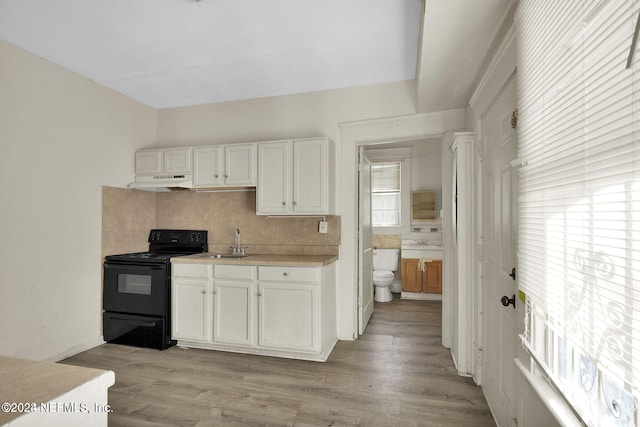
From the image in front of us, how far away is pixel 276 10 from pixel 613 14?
191cm

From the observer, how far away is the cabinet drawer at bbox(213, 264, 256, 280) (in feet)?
9.82

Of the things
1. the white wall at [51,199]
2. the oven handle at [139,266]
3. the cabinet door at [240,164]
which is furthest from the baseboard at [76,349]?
the cabinet door at [240,164]

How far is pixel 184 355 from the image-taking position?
302 cm

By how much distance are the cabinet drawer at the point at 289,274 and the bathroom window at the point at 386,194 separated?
3.00 metres

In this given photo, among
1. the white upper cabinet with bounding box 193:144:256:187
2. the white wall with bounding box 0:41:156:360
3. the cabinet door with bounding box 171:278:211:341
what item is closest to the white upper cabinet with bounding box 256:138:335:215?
the white upper cabinet with bounding box 193:144:256:187

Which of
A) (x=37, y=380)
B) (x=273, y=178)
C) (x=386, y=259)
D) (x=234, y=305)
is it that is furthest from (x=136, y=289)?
A: (x=386, y=259)

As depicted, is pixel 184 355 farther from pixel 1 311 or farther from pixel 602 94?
pixel 602 94

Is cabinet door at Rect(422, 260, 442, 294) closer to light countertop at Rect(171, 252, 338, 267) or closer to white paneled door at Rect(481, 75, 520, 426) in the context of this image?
light countertop at Rect(171, 252, 338, 267)

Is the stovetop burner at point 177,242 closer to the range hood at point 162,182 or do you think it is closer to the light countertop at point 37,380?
the range hood at point 162,182

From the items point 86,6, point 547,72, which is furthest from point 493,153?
point 86,6

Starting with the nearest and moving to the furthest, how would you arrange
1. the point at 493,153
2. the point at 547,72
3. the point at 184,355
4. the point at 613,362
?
the point at 613,362 → the point at 547,72 → the point at 493,153 → the point at 184,355

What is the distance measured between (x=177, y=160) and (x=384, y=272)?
3.43 metres

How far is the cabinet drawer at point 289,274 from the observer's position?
2.85 meters

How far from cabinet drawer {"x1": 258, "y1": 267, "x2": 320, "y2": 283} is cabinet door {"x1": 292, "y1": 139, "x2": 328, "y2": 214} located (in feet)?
1.95
